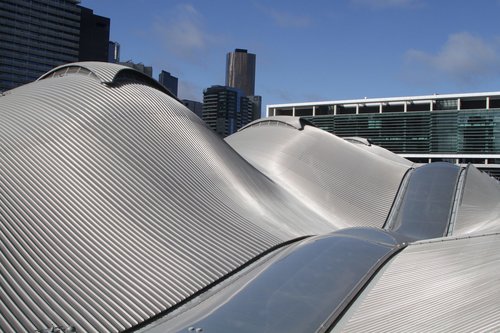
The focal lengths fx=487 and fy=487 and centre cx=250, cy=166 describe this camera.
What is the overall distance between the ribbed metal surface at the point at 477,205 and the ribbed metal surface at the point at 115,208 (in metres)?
7.90

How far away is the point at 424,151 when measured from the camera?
106 metres

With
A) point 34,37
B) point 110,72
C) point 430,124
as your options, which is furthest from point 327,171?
point 34,37

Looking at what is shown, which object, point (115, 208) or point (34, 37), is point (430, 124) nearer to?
point (115, 208)

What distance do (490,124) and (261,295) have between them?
97.2 metres

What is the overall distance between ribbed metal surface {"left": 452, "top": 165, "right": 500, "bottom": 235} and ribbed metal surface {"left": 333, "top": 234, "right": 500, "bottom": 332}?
9.62m

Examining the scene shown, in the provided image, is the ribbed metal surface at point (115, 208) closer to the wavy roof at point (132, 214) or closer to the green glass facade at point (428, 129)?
the wavy roof at point (132, 214)

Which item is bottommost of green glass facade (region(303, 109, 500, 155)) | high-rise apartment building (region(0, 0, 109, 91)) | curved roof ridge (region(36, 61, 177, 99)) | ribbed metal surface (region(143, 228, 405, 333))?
ribbed metal surface (region(143, 228, 405, 333))

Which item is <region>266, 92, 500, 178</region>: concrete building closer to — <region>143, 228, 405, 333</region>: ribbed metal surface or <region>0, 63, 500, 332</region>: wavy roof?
<region>0, 63, 500, 332</region>: wavy roof

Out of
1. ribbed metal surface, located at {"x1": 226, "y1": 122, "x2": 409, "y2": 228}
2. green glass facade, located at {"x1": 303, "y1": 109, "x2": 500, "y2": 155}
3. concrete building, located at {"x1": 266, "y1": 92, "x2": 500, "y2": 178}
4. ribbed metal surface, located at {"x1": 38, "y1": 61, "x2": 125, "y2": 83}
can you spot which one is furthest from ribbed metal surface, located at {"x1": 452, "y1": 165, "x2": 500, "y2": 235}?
green glass facade, located at {"x1": 303, "y1": 109, "x2": 500, "y2": 155}

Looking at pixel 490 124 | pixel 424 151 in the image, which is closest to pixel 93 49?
pixel 424 151

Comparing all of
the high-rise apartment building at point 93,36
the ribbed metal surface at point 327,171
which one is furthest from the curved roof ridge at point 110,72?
the high-rise apartment building at point 93,36

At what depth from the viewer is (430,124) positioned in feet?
339

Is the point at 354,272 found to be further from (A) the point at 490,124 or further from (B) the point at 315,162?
(A) the point at 490,124

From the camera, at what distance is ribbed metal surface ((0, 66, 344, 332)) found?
42.7 ft
